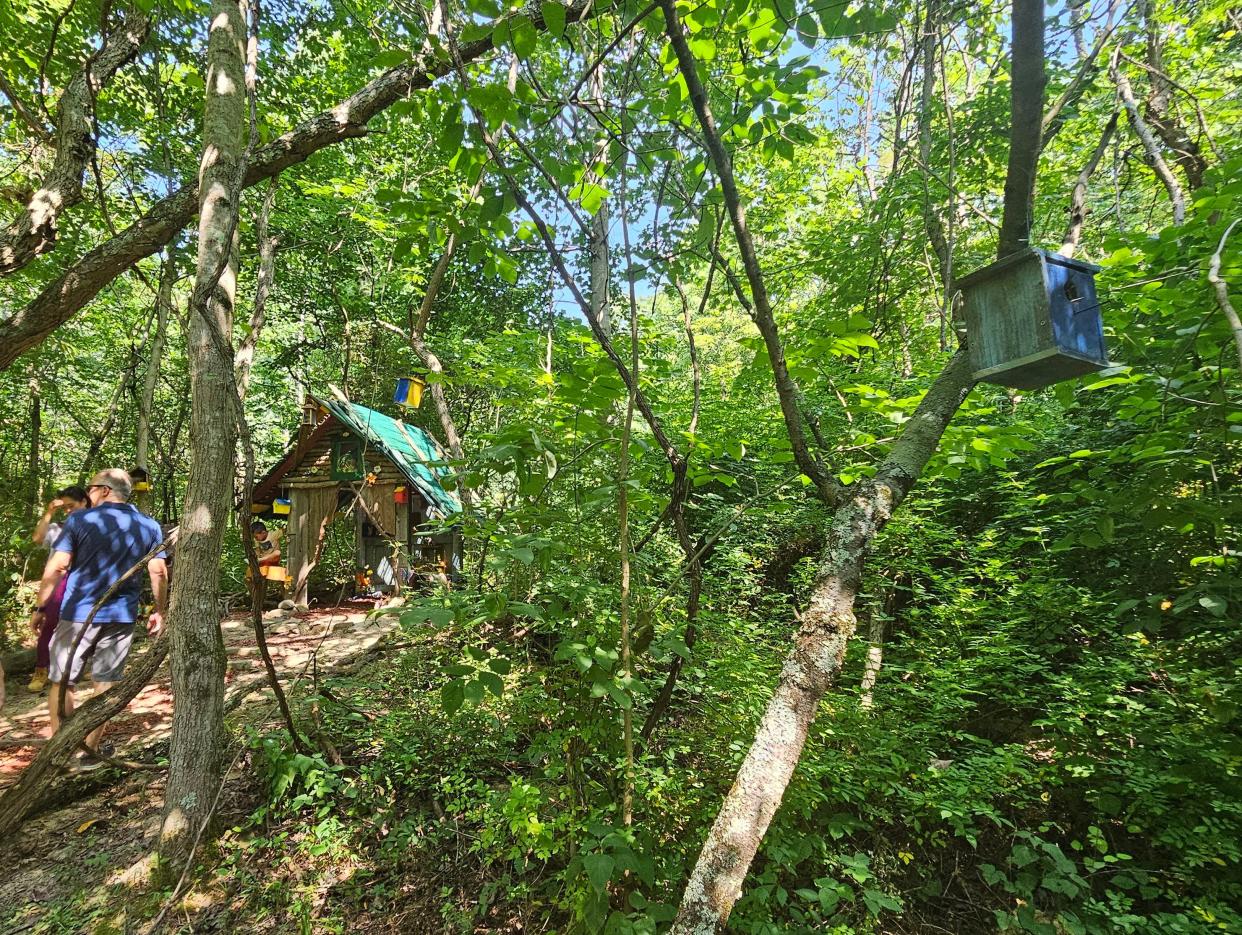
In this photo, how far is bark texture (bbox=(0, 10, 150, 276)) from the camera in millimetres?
3438

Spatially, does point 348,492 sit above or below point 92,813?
above

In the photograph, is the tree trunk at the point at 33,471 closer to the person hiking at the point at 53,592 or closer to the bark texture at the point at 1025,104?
the person hiking at the point at 53,592

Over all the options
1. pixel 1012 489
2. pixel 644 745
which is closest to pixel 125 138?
pixel 644 745

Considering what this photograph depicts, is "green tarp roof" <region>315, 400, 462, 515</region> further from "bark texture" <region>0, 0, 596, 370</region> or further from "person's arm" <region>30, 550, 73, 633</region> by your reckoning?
"bark texture" <region>0, 0, 596, 370</region>

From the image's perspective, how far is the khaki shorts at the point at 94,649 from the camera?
381cm

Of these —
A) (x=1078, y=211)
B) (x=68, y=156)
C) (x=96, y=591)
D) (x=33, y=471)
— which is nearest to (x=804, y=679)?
(x=1078, y=211)

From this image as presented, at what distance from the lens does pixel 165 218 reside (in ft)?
11.2

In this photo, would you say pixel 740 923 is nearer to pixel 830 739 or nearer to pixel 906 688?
pixel 830 739

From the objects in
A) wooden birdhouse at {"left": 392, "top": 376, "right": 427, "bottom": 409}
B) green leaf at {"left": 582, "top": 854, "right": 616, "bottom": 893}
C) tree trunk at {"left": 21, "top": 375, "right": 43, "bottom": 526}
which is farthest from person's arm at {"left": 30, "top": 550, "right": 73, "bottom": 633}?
tree trunk at {"left": 21, "top": 375, "right": 43, "bottom": 526}

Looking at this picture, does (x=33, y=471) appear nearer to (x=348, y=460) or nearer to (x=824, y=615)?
(x=348, y=460)

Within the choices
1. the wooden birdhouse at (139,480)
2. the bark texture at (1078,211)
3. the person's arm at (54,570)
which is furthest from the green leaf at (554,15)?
the wooden birdhouse at (139,480)

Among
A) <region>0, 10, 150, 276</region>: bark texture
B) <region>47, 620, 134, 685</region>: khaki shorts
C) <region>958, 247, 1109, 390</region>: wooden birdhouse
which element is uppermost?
<region>0, 10, 150, 276</region>: bark texture

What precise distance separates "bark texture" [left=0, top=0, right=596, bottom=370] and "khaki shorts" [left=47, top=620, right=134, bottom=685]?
190cm

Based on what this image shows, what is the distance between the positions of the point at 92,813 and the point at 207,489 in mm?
2581
